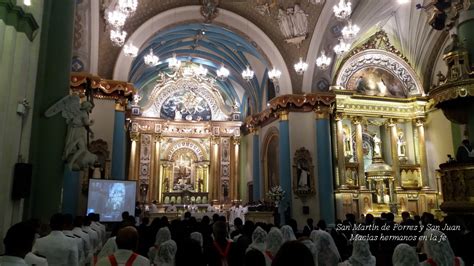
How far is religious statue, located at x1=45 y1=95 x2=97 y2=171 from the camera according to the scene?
19.4ft

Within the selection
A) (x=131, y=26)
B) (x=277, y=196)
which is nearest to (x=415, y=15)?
(x=277, y=196)

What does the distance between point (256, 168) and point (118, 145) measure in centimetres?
775

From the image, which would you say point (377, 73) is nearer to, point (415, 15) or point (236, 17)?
point (415, 15)

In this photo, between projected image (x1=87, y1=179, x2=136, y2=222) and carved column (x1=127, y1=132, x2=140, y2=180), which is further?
carved column (x1=127, y1=132, x2=140, y2=180)

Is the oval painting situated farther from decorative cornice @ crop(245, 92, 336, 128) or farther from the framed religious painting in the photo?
the framed religious painting

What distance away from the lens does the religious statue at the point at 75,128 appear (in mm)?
5902

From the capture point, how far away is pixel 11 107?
16.1 feet

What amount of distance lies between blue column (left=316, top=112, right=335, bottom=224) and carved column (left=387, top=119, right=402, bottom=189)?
3.82 meters

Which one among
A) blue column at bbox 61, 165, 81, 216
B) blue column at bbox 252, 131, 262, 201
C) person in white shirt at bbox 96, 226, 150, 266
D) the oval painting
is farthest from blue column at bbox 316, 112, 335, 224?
person in white shirt at bbox 96, 226, 150, 266

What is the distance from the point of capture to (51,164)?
5.84m

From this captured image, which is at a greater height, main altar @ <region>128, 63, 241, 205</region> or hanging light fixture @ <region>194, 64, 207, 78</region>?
hanging light fixture @ <region>194, 64, 207, 78</region>

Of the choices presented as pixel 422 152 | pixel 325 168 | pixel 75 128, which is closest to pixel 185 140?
pixel 325 168

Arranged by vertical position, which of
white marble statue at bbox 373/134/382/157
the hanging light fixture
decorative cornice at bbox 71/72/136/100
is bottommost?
white marble statue at bbox 373/134/382/157

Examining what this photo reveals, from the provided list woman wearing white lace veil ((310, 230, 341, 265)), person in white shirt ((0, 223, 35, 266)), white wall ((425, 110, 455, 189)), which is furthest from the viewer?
white wall ((425, 110, 455, 189))
